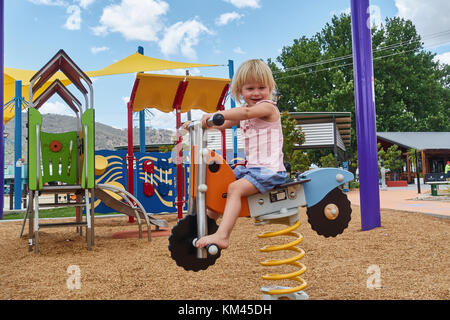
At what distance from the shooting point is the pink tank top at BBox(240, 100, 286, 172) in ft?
6.83

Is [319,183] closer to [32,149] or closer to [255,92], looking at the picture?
[255,92]

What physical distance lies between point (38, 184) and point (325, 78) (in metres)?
36.4

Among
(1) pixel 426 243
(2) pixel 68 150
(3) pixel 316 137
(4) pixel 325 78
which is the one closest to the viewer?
(1) pixel 426 243

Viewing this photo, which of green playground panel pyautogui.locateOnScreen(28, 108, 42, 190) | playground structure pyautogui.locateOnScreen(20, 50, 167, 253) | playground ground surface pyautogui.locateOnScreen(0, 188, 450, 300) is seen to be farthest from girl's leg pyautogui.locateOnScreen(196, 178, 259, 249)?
green playground panel pyautogui.locateOnScreen(28, 108, 42, 190)

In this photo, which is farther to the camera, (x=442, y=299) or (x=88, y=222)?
(x=88, y=222)

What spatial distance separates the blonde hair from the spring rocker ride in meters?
0.39

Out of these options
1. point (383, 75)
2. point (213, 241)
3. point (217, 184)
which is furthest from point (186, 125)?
point (383, 75)

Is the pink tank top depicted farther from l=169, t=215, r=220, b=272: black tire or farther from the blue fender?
l=169, t=215, r=220, b=272: black tire

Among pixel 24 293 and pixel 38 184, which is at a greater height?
pixel 38 184

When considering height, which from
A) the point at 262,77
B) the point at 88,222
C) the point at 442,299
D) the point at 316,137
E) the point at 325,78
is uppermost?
the point at 325,78

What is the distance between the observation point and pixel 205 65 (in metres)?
12.3

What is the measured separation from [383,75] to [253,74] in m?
41.0
